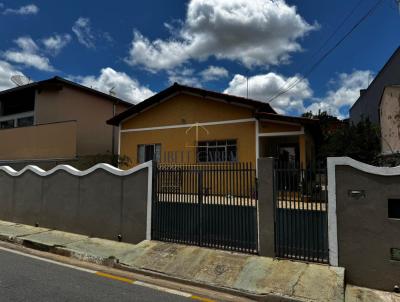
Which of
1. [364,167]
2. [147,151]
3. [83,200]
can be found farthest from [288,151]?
[364,167]

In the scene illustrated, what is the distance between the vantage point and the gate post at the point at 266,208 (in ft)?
22.6

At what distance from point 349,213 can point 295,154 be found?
12123mm

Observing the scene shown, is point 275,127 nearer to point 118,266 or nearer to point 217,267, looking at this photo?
point 217,267

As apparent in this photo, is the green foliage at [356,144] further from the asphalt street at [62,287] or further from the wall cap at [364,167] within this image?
the asphalt street at [62,287]

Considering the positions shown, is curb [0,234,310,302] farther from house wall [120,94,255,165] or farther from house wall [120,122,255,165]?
house wall [120,94,255,165]

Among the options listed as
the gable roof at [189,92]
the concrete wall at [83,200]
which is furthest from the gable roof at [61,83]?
the concrete wall at [83,200]

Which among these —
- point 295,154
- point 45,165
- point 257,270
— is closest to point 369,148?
point 295,154

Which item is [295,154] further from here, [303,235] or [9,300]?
[9,300]

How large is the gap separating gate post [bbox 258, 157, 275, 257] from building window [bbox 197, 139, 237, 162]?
27.7ft

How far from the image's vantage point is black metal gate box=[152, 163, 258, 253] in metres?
7.32

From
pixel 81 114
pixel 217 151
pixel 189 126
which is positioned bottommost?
pixel 217 151

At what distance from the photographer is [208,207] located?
7.79 m

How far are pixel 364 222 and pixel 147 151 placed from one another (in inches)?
522

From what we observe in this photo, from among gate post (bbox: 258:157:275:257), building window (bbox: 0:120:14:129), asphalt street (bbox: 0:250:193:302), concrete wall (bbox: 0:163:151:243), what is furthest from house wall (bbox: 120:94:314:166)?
building window (bbox: 0:120:14:129)
